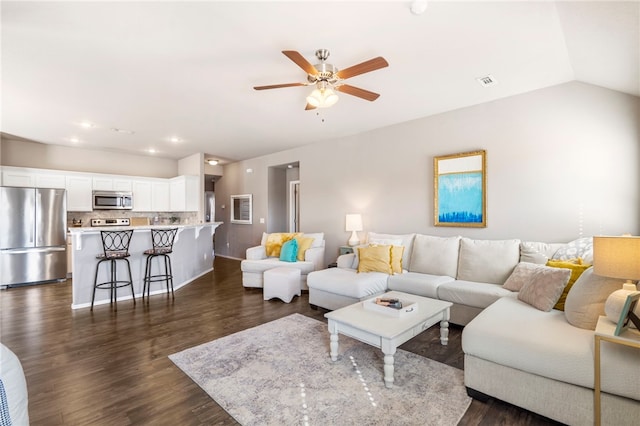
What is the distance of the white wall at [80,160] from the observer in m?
5.93

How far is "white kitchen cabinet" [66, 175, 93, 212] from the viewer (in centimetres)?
625

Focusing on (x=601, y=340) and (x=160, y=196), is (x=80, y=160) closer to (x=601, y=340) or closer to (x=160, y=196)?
(x=160, y=196)

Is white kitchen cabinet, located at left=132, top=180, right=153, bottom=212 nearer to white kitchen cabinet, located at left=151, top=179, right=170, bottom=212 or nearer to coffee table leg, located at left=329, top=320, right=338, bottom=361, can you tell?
white kitchen cabinet, located at left=151, top=179, right=170, bottom=212

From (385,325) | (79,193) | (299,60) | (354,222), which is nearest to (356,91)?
(299,60)

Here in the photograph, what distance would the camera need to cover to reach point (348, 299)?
12.0 ft

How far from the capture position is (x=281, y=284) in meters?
4.36

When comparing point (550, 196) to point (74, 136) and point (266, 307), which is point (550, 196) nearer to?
point (266, 307)

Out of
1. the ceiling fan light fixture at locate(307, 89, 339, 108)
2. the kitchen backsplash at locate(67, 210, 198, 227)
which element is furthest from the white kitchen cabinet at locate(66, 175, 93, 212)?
the ceiling fan light fixture at locate(307, 89, 339, 108)

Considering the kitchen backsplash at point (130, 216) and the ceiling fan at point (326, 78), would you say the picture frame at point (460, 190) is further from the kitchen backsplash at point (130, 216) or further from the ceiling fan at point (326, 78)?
the kitchen backsplash at point (130, 216)

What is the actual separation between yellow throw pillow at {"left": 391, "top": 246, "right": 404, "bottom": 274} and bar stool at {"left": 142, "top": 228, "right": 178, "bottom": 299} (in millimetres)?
3387

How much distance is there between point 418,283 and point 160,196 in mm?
6667

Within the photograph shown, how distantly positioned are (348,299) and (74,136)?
19.4ft

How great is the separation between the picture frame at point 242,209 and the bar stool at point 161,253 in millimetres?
3133

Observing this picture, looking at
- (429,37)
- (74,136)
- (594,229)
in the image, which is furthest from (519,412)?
(74,136)
